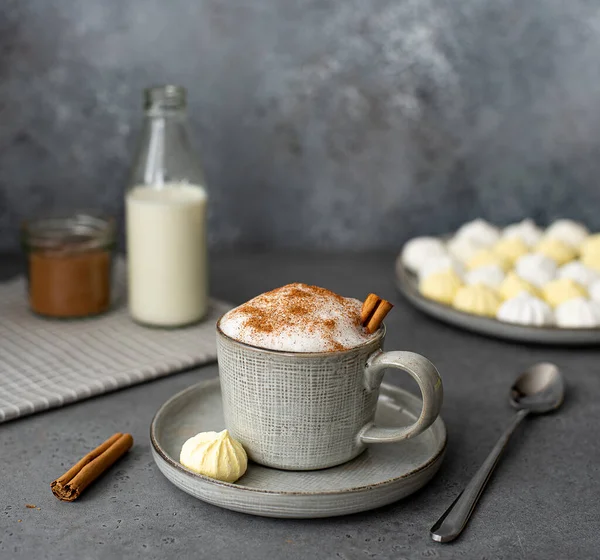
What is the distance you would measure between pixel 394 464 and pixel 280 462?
0.11 m

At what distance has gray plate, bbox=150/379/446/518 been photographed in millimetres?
680

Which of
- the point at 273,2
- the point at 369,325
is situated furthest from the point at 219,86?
the point at 369,325

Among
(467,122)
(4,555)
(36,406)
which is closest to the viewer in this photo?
(4,555)

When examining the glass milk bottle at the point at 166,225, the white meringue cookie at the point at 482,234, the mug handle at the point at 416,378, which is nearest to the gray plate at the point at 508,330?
the white meringue cookie at the point at 482,234

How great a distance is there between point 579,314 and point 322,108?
0.75 metres

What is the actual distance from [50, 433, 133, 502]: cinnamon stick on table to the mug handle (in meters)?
0.27

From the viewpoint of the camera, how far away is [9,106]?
61.6 inches

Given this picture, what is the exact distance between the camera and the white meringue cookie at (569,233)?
1445mm

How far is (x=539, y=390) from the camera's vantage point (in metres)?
0.99

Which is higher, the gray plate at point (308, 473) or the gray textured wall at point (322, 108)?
the gray textured wall at point (322, 108)

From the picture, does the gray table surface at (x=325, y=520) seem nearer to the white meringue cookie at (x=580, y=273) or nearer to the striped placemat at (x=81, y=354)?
the striped placemat at (x=81, y=354)

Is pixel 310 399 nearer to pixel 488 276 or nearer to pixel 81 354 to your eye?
pixel 81 354

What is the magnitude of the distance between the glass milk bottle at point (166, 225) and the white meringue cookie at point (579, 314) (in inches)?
21.6

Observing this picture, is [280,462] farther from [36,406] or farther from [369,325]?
[36,406]
